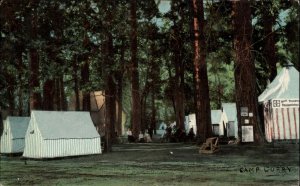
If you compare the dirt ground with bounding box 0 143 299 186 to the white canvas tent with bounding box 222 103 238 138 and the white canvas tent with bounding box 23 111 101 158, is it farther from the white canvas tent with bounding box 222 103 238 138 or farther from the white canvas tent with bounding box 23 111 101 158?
the white canvas tent with bounding box 222 103 238 138

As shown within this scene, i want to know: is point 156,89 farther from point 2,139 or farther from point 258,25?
point 2,139

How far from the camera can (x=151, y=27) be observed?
39.5 metres

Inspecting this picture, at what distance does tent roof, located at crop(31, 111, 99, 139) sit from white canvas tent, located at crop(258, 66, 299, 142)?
8.40m

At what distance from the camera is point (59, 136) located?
2253 cm

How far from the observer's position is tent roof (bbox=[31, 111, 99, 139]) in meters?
22.5

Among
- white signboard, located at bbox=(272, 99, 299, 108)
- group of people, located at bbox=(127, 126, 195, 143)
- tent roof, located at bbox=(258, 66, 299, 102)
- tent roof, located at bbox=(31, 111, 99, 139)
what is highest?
tent roof, located at bbox=(258, 66, 299, 102)

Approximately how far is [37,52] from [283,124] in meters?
15.0

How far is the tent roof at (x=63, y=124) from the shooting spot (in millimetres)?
22484

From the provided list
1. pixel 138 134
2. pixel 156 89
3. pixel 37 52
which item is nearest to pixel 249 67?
pixel 37 52

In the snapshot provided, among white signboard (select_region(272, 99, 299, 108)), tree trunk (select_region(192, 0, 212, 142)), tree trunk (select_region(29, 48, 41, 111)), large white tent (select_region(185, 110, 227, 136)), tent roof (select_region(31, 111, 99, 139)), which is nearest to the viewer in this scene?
white signboard (select_region(272, 99, 299, 108))

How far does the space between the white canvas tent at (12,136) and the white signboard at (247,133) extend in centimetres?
1338

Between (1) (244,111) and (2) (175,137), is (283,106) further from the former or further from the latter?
(2) (175,137)

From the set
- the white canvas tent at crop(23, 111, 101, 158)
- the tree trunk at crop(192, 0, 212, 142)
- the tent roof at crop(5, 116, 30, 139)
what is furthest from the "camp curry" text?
the tent roof at crop(5, 116, 30, 139)

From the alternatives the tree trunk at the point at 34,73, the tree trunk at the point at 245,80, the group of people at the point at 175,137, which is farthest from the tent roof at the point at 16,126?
the group of people at the point at 175,137
